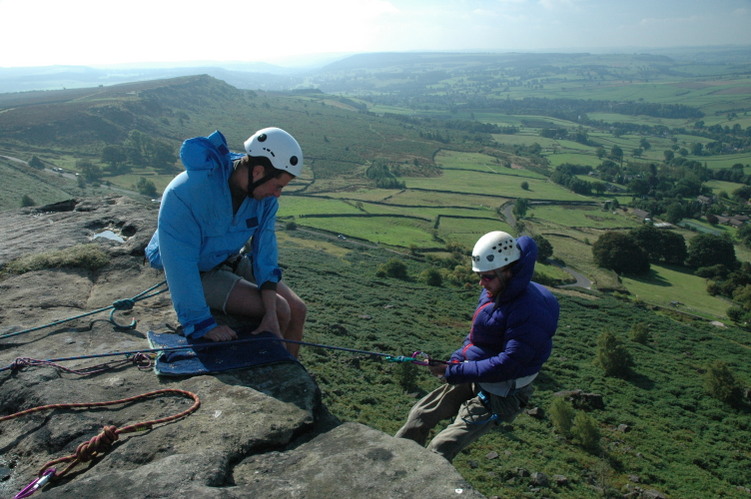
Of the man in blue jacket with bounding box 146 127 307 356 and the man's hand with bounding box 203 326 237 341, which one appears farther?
the man's hand with bounding box 203 326 237 341

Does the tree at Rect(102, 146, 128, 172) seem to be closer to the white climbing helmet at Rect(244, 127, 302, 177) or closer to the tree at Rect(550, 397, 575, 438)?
the tree at Rect(550, 397, 575, 438)

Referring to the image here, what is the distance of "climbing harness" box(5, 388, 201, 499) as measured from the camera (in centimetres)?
311

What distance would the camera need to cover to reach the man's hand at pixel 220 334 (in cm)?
466

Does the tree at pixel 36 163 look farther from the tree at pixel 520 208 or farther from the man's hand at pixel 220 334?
the man's hand at pixel 220 334

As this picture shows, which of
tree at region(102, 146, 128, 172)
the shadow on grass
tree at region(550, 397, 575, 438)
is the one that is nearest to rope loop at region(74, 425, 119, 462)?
tree at region(550, 397, 575, 438)

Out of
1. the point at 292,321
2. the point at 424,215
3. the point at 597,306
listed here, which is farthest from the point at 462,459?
the point at 424,215

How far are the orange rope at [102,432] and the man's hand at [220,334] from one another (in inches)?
26.7

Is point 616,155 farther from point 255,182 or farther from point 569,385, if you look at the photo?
point 255,182

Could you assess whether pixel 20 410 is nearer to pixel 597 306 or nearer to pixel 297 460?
pixel 297 460

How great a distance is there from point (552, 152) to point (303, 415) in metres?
138

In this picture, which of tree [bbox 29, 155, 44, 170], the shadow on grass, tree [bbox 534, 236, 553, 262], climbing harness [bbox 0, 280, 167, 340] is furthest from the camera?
tree [bbox 29, 155, 44, 170]

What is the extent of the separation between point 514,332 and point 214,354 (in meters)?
2.77

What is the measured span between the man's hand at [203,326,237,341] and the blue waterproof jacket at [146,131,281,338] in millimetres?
58

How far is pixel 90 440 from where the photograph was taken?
339 centimetres
